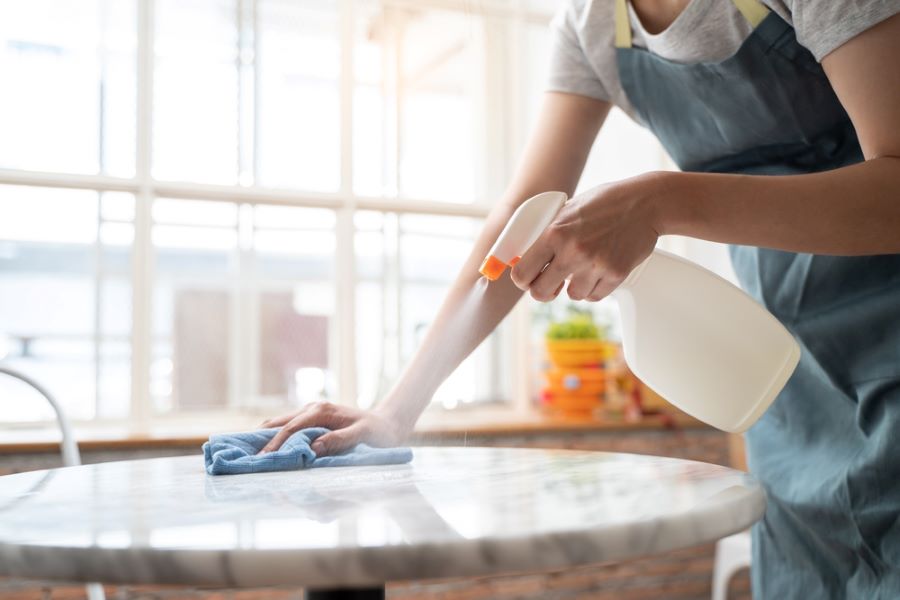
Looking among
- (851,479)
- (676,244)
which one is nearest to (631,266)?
(851,479)

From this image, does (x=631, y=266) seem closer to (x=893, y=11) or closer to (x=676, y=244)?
(x=893, y=11)

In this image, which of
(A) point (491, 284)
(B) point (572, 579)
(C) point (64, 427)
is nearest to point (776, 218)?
(A) point (491, 284)

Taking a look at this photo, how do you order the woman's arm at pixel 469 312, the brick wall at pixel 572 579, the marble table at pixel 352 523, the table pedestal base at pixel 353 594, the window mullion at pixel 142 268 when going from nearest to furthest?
1. the marble table at pixel 352 523
2. the table pedestal base at pixel 353 594
3. the woman's arm at pixel 469 312
4. the brick wall at pixel 572 579
5. the window mullion at pixel 142 268

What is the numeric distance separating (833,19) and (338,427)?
2.14 feet

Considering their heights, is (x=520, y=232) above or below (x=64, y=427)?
above

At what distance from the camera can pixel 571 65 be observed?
1162 mm

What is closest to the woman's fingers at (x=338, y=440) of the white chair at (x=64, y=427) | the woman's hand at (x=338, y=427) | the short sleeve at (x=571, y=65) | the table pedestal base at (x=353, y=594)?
the woman's hand at (x=338, y=427)

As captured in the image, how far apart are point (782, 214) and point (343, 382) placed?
6.72 feet

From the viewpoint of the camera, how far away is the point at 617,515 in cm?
58

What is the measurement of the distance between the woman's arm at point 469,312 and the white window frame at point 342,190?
5.21 ft

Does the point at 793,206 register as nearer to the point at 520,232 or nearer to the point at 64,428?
the point at 520,232

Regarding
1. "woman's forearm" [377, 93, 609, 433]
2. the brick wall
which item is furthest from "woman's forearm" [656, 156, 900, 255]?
the brick wall

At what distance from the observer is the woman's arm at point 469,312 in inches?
38.6

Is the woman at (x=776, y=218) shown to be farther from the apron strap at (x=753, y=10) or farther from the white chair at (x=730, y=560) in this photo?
the white chair at (x=730, y=560)
